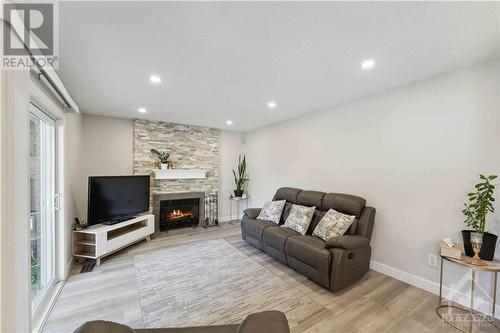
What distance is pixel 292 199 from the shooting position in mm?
3699

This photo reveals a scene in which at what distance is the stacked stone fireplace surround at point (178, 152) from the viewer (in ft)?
14.3

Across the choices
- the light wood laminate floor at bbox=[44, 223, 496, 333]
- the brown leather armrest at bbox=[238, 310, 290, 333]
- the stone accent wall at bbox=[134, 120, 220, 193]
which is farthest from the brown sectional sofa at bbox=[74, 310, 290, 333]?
the stone accent wall at bbox=[134, 120, 220, 193]

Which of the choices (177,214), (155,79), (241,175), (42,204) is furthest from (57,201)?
(241,175)

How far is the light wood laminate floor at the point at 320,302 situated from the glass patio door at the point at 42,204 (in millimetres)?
288

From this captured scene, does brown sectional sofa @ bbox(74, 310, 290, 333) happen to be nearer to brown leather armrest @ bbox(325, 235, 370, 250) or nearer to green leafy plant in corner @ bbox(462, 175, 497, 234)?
brown leather armrest @ bbox(325, 235, 370, 250)

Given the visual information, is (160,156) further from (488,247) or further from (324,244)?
(488,247)

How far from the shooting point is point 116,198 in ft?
11.3

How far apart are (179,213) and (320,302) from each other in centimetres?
371

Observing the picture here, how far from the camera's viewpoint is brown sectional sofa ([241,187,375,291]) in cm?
227

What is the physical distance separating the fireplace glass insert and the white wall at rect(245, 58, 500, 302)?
315cm

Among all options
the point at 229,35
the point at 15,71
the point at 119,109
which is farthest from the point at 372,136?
the point at 119,109

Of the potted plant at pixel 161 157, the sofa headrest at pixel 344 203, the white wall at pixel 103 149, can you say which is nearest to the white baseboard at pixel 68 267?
the white wall at pixel 103 149

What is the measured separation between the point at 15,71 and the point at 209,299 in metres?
2.46

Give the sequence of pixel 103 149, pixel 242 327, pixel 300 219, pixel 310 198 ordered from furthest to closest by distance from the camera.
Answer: pixel 103 149
pixel 310 198
pixel 300 219
pixel 242 327
